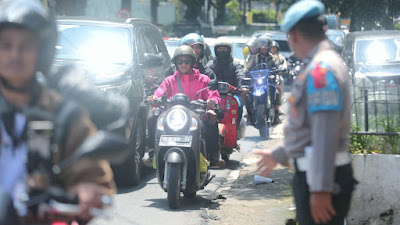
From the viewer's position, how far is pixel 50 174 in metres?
2.77

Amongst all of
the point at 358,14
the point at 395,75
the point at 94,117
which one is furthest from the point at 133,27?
the point at 94,117

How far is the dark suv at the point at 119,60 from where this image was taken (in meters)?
8.92

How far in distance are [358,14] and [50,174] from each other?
11.5 metres

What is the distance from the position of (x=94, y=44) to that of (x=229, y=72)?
2.10 m

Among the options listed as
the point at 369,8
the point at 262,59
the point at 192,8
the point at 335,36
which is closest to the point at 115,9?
the point at 335,36

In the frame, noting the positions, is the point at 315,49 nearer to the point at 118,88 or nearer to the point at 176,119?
the point at 176,119

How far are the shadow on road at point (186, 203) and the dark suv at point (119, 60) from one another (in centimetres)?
85

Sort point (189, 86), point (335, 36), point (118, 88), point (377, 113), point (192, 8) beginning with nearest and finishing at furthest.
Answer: point (377, 113), point (189, 86), point (118, 88), point (335, 36), point (192, 8)

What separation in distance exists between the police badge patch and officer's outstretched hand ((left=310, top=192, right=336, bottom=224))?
0.37 metres

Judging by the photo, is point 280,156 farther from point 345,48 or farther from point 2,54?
point 345,48

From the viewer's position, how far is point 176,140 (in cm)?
761

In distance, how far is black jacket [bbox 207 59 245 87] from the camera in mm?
10815

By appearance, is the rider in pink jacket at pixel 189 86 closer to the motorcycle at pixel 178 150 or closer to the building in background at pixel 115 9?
the motorcycle at pixel 178 150

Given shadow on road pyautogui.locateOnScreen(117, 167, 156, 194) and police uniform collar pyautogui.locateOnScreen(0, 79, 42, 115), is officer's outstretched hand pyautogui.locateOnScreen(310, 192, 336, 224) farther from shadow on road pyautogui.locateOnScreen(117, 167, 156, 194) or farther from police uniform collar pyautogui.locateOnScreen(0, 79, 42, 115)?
shadow on road pyautogui.locateOnScreen(117, 167, 156, 194)
